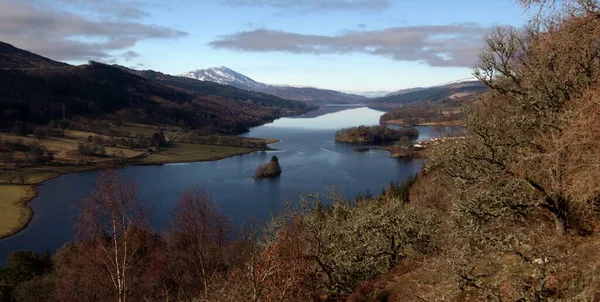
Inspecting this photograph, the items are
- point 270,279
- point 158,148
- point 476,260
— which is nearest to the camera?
point 476,260

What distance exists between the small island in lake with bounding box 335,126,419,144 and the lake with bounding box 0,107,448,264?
17.3m

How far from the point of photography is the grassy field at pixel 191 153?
92000 mm

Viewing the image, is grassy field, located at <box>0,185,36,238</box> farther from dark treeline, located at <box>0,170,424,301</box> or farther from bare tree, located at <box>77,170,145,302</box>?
bare tree, located at <box>77,170,145,302</box>

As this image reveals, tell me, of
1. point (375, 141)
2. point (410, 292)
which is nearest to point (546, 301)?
point (410, 292)

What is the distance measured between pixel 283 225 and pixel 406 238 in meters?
4.29

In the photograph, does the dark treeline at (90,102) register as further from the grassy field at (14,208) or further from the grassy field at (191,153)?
the grassy field at (14,208)

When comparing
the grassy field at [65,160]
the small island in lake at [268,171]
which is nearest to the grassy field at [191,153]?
the grassy field at [65,160]

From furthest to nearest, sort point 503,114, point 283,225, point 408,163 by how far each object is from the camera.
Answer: point 408,163
point 283,225
point 503,114

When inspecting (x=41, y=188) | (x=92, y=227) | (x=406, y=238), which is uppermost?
(x=92, y=227)

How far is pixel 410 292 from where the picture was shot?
8.30 metres

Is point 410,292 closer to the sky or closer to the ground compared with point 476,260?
closer to the ground

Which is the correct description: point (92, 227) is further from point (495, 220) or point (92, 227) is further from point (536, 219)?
point (536, 219)

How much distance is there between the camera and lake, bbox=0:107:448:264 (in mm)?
48500

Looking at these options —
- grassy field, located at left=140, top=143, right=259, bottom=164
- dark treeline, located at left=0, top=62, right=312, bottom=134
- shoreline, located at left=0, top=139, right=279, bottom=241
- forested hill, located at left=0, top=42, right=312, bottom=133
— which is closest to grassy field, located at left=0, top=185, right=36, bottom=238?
shoreline, located at left=0, top=139, right=279, bottom=241
